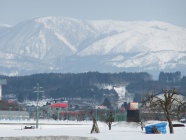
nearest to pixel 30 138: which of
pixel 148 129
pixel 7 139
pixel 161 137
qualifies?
pixel 7 139

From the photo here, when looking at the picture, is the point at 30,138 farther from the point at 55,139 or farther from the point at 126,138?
the point at 126,138

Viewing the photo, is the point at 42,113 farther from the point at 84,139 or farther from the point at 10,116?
the point at 84,139

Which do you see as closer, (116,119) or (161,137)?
(161,137)

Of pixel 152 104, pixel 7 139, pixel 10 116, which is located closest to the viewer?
pixel 7 139

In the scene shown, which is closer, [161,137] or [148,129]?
[161,137]

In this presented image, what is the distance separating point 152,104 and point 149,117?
73193mm

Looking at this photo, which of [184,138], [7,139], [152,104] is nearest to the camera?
[184,138]

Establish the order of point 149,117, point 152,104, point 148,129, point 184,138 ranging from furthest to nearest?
point 149,117, point 152,104, point 148,129, point 184,138

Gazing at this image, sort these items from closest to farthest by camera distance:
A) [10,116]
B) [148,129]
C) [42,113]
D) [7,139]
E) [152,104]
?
[7,139] → [148,129] → [152,104] → [10,116] → [42,113]

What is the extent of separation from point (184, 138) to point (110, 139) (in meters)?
5.67

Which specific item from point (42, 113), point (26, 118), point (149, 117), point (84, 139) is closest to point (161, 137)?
point (84, 139)

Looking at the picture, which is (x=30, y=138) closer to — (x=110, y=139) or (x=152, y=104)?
(x=110, y=139)

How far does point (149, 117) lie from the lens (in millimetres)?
141000

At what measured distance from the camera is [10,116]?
15175 centimetres
